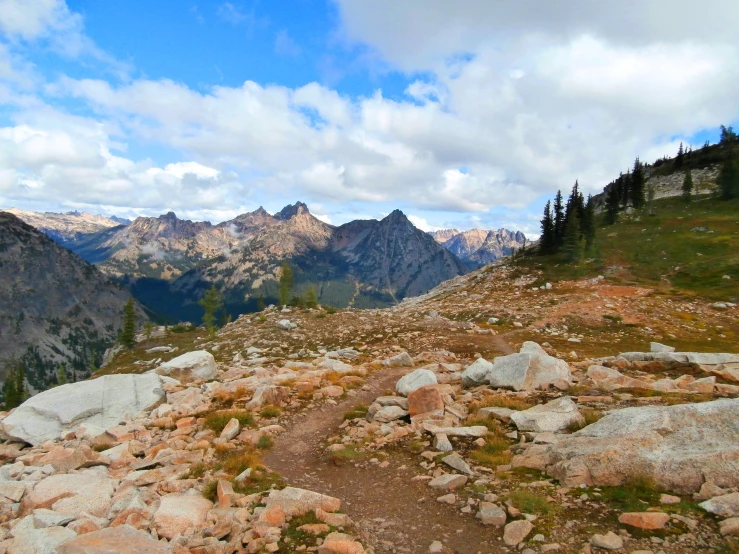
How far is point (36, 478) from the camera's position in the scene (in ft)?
36.7

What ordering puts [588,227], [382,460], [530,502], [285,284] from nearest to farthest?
[530,502], [382,460], [588,227], [285,284]

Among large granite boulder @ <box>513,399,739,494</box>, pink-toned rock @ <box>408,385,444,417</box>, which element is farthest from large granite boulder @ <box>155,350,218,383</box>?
large granite boulder @ <box>513,399,739,494</box>

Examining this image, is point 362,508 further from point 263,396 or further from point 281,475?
point 263,396

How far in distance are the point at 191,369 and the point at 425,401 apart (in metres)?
14.1

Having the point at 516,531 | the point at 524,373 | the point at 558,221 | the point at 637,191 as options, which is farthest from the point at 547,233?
the point at 516,531

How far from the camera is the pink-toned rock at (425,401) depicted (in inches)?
578

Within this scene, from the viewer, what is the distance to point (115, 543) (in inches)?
289

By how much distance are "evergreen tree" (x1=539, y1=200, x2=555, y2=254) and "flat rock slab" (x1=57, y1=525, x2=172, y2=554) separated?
8545cm

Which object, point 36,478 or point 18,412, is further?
point 18,412

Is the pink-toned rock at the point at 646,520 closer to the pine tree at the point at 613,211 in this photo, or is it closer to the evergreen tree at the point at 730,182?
the pine tree at the point at 613,211

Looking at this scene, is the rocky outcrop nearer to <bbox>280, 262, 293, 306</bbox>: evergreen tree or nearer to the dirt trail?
the dirt trail

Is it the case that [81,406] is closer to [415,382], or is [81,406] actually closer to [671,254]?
[415,382]

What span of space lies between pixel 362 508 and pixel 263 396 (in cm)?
867

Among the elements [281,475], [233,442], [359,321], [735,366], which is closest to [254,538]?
[281,475]
